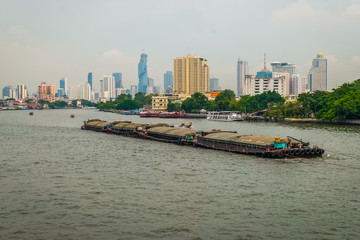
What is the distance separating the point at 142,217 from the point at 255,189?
1262 cm

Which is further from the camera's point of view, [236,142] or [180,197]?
[236,142]

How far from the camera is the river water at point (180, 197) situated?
26.2 meters

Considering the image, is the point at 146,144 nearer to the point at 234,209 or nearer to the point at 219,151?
the point at 219,151

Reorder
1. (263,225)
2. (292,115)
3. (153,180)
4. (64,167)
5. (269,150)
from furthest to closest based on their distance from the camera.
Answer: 1. (292,115)
2. (269,150)
3. (64,167)
4. (153,180)
5. (263,225)

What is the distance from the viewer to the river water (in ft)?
86.0

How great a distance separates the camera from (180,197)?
3375 cm

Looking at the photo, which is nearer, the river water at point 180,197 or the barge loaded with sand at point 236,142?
the river water at point 180,197

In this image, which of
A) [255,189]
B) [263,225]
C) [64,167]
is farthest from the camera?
[64,167]

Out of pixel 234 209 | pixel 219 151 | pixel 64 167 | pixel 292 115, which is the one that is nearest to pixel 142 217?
pixel 234 209

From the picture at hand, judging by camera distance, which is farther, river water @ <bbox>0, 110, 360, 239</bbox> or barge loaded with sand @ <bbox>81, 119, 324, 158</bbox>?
barge loaded with sand @ <bbox>81, 119, 324, 158</bbox>

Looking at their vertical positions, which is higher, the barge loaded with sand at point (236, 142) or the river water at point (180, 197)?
the barge loaded with sand at point (236, 142)

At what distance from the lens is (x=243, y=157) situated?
178ft

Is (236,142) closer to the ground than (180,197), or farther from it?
farther from it

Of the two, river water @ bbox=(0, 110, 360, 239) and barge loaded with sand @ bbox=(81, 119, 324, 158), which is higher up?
barge loaded with sand @ bbox=(81, 119, 324, 158)
